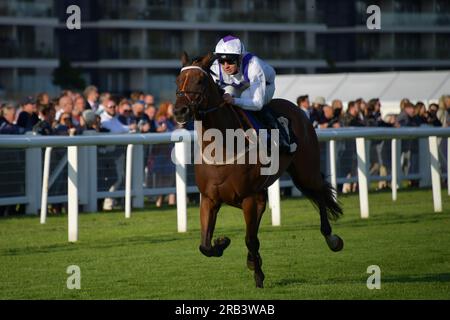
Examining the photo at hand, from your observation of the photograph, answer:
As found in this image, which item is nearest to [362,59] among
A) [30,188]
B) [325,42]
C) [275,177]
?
[325,42]

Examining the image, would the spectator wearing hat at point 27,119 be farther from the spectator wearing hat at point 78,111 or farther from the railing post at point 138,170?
the railing post at point 138,170

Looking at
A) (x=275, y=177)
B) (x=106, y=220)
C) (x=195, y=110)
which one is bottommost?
(x=106, y=220)

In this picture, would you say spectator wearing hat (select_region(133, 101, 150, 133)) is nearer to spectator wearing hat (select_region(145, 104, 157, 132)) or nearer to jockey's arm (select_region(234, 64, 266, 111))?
spectator wearing hat (select_region(145, 104, 157, 132))

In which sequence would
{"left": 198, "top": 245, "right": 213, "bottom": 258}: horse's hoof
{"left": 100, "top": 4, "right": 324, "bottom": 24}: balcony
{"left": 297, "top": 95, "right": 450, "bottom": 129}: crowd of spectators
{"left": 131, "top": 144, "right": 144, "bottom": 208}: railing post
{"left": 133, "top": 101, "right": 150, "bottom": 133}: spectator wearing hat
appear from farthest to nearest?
{"left": 100, "top": 4, "right": 324, "bottom": 24}: balcony
{"left": 297, "top": 95, "right": 450, "bottom": 129}: crowd of spectators
{"left": 133, "top": 101, "right": 150, "bottom": 133}: spectator wearing hat
{"left": 131, "top": 144, "right": 144, "bottom": 208}: railing post
{"left": 198, "top": 245, "right": 213, "bottom": 258}: horse's hoof

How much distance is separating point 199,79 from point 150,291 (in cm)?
161

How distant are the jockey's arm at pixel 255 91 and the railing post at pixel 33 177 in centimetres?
678

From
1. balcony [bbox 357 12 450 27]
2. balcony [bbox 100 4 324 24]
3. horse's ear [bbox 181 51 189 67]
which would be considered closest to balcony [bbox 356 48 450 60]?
balcony [bbox 357 12 450 27]

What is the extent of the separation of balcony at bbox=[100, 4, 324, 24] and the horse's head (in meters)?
53.0

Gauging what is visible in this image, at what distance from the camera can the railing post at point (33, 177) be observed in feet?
52.9

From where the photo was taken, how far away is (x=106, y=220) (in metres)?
15.4

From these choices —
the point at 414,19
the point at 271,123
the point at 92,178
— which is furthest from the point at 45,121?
the point at 414,19

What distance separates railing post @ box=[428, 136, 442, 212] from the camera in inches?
626
